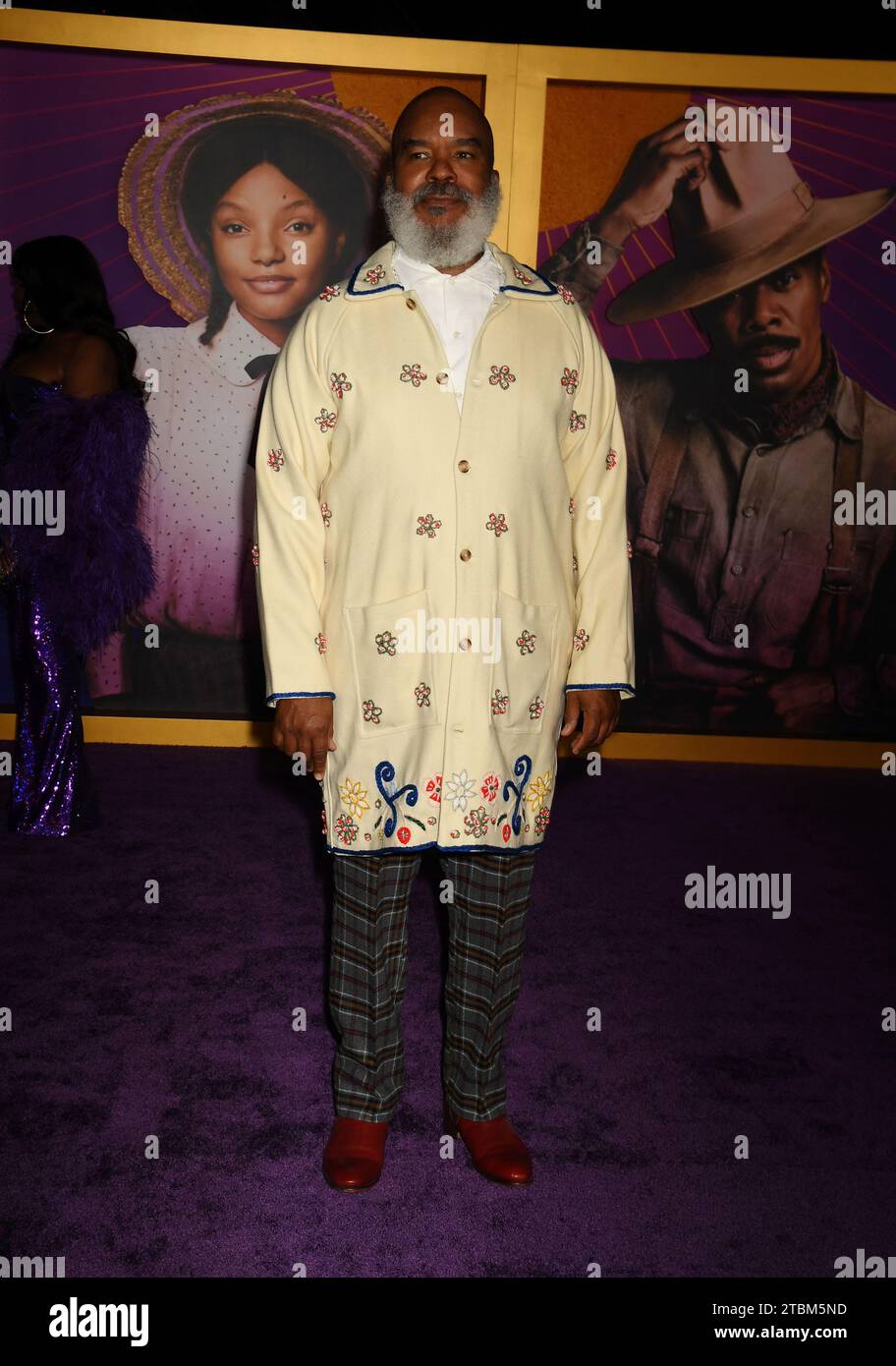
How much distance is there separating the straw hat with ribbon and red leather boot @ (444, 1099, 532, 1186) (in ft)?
11.3

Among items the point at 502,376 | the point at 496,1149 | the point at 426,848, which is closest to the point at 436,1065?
the point at 496,1149

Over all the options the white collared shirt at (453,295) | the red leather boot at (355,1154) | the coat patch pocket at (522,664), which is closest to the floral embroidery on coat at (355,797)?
the coat patch pocket at (522,664)

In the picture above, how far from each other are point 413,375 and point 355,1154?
125 cm

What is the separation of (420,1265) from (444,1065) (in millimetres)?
391

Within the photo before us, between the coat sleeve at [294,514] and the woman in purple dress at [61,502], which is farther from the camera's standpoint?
the woman in purple dress at [61,502]

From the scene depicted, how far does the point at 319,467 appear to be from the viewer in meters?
1.84

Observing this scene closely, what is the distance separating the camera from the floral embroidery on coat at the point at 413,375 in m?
1.79

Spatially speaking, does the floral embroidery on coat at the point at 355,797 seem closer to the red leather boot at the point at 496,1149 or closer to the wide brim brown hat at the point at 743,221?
the red leather boot at the point at 496,1149

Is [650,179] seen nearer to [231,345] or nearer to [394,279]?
[231,345]

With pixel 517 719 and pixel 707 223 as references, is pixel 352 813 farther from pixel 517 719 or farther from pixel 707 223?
pixel 707 223

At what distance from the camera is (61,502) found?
342 centimetres

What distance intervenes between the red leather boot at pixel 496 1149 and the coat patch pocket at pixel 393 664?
2.40 ft

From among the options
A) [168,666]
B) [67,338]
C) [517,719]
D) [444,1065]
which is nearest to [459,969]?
[444,1065]

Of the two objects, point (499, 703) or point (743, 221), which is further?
point (743, 221)
